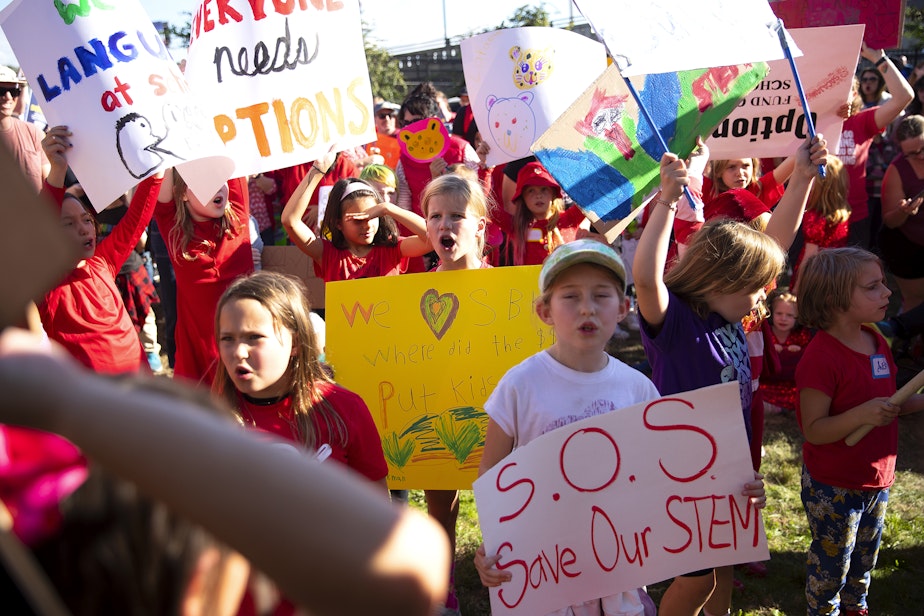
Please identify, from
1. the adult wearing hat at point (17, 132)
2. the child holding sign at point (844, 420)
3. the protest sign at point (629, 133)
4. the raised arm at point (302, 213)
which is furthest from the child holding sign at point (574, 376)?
the adult wearing hat at point (17, 132)

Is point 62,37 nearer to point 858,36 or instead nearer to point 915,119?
point 858,36

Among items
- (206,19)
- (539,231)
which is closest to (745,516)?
(539,231)

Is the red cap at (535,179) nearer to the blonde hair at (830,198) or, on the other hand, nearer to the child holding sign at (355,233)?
the child holding sign at (355,233)

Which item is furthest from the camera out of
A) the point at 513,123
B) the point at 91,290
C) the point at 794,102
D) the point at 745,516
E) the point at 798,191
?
the point at 513,123

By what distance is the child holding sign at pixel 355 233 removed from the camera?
396 centimetres

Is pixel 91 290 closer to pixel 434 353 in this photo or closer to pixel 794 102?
pixel 434 353

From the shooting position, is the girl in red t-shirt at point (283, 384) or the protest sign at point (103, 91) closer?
the girl in red t-shirt at point (283, 384)

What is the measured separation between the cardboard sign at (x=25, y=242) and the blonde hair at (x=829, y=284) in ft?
9.12

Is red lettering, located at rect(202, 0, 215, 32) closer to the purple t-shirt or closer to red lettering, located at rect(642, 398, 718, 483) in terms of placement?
the purple t-shirt

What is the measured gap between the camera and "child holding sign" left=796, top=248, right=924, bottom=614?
9.06ft

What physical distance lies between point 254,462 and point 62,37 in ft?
10.9

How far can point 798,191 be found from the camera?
3.08 meters

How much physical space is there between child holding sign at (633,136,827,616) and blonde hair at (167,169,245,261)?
7.94 feet

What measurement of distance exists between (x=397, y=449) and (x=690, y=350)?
1.21m
